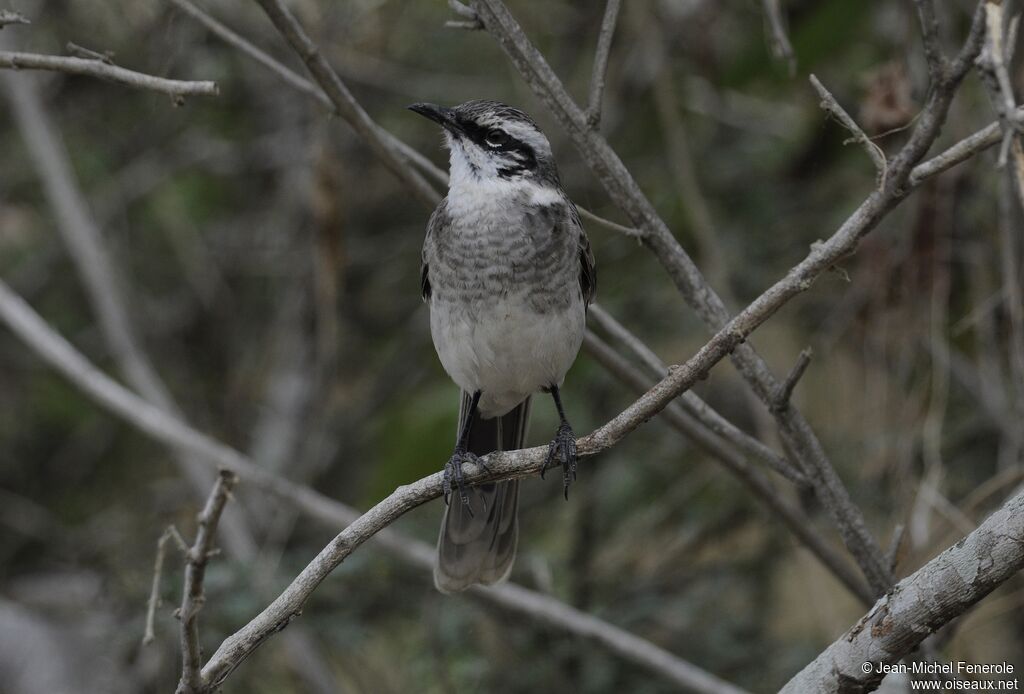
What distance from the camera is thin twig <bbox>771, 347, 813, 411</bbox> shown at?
2.79 meters

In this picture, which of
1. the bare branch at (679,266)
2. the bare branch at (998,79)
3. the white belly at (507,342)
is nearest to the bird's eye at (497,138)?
the white belly at (507,342)

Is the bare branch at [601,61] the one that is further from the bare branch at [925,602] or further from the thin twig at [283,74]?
the bare branch at [925,602]

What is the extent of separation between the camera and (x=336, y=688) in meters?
5.27

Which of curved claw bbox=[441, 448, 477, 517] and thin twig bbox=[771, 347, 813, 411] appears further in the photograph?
curved claw bbox=[441, 448, 477, 517]

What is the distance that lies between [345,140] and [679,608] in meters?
3.05

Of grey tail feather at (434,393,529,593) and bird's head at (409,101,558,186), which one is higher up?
bird's head at (409,101,558,186)

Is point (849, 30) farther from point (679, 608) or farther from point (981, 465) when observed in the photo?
point (679, 608)

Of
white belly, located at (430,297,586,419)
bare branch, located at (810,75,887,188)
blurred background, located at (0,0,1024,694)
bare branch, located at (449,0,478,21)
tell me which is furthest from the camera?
blurred background, located at (0,0,1024,694)

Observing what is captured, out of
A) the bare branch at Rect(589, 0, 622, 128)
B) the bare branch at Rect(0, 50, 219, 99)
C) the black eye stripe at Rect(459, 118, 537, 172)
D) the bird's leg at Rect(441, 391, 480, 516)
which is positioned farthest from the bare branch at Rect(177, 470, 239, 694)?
the black eye stripe at Rect(459, 118, 537, 172)

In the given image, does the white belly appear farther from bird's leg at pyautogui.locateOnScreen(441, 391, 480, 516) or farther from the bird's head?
the bird's head

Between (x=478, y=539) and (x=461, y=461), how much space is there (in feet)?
1.12

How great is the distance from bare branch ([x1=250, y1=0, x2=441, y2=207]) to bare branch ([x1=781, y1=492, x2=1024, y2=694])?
5.84 ft

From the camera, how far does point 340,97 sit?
331cm

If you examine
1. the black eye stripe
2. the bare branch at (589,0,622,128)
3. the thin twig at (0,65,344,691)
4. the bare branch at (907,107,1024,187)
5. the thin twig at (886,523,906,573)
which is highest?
the thin twig at (0,65,344,691)
